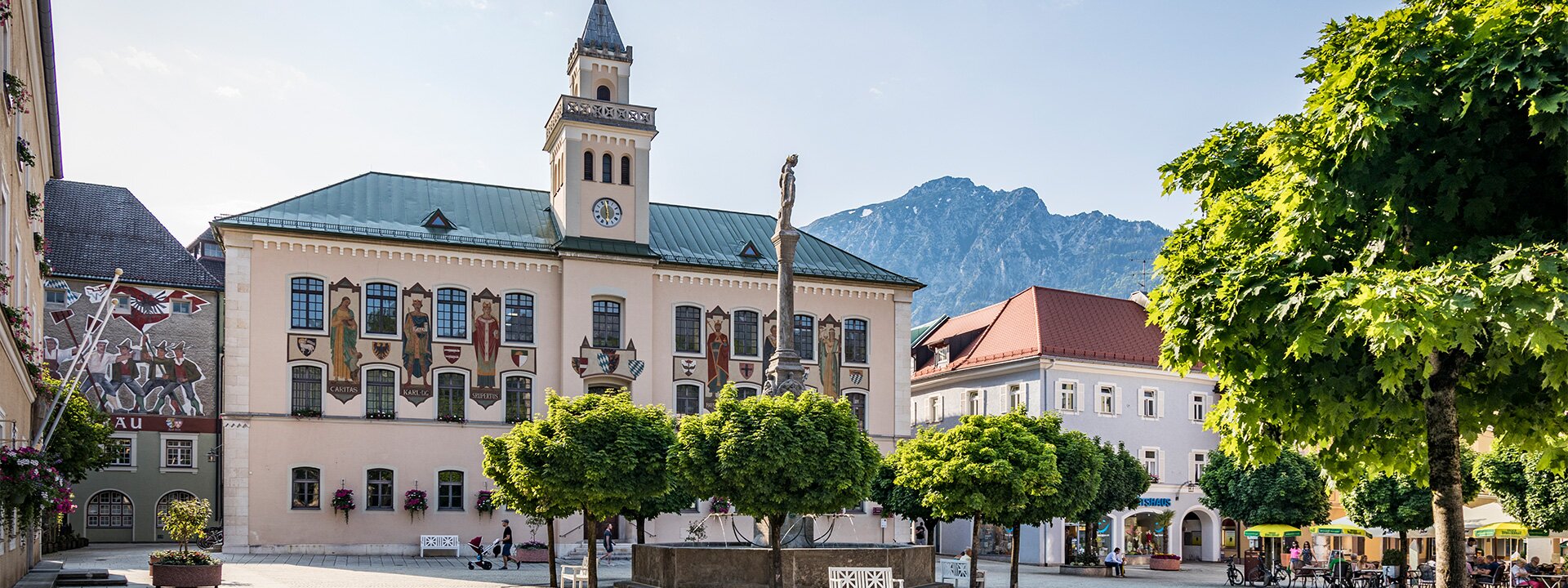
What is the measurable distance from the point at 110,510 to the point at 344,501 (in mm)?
→ 11679

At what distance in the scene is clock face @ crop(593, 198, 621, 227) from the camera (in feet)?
153

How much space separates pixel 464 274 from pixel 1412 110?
3643 cm

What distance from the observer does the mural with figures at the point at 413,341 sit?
137ft

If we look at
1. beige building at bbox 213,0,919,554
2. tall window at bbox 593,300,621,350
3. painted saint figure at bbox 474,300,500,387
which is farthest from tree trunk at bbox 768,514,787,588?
tall window at bbox 593,300,621,350

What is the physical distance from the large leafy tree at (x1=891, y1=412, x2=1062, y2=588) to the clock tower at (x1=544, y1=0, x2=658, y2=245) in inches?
799

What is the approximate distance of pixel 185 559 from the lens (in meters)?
24.8

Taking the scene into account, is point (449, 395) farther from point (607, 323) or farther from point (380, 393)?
point (607, 323)

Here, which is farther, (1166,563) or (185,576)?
(1166,563)

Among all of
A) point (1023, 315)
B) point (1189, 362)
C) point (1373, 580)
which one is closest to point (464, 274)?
point (1023, 315)

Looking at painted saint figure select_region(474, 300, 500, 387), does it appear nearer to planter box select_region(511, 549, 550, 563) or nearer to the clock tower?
the clock tower

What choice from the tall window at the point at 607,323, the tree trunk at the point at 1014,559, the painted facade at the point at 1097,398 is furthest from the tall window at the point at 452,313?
the tree trunk at the point at 1014,559

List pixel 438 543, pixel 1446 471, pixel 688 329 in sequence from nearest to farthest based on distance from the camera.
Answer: pixel 1446 471, pixel 438 543, pixel 688 329

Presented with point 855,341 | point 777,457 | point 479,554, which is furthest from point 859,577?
point 855,341

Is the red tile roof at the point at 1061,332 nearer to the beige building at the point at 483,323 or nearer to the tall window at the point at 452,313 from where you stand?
the beige building at the point at 483,323
